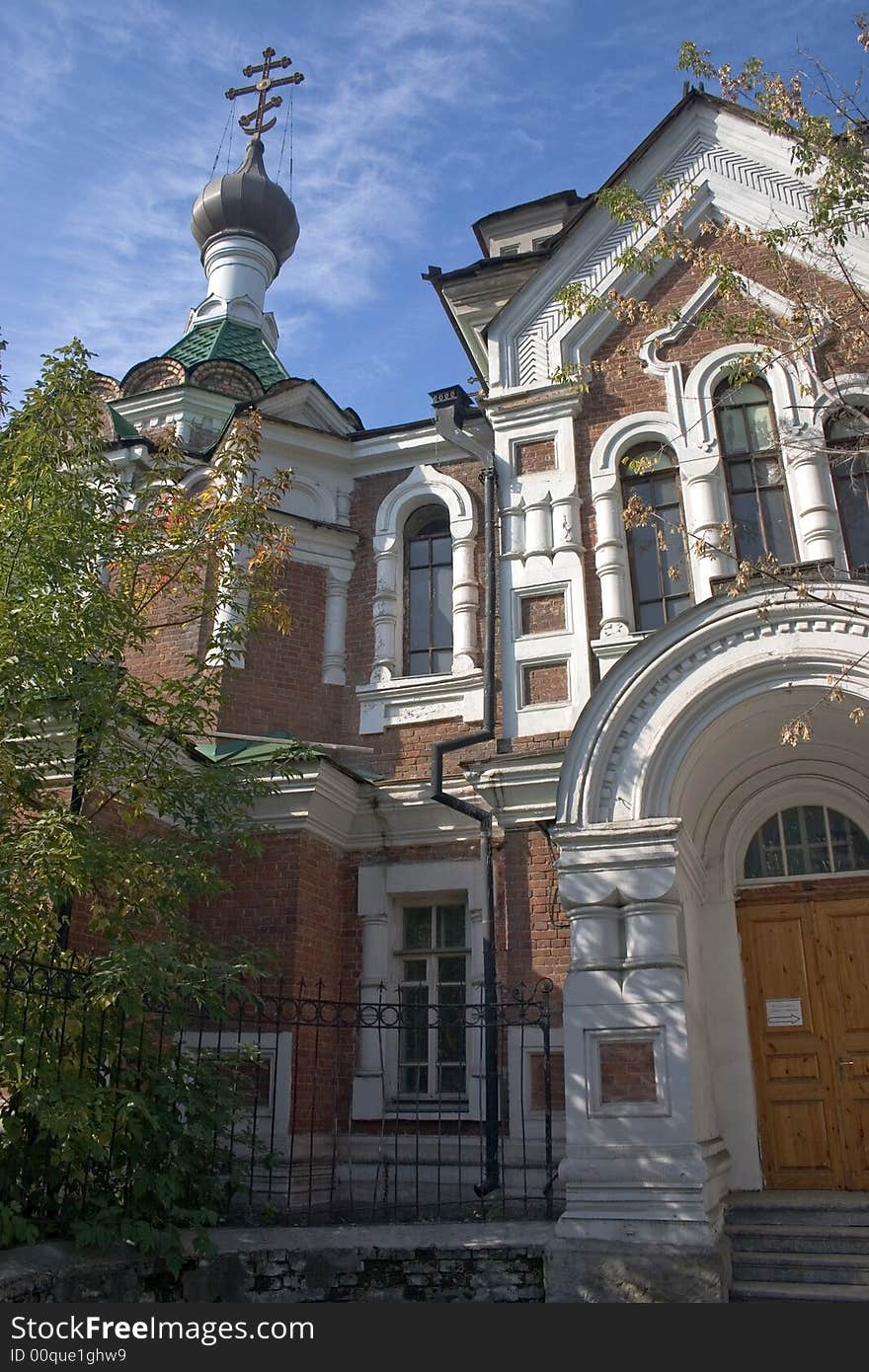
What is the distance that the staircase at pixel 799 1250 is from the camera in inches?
238

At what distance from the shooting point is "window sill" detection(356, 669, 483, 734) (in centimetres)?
962

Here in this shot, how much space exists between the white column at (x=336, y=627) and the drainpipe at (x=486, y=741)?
5.15 ft

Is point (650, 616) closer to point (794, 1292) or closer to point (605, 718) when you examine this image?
point (605, 718)

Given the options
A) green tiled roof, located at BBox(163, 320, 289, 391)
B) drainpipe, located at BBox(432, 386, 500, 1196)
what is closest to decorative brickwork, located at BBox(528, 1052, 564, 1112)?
drainpipe, located at BBox(432, 386, 500, 1196)

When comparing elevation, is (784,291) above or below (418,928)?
above

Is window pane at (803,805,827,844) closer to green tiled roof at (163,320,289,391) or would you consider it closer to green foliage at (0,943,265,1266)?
green foliage at (0,943,265,1266)

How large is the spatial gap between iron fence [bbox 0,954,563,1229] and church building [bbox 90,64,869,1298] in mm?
132

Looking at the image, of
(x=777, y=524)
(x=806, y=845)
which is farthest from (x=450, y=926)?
(x=777, y=524)

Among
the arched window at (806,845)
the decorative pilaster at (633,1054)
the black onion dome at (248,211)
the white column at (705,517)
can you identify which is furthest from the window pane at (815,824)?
the black onion dome at (248,211)

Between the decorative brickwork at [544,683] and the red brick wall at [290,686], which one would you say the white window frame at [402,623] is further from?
the decorative brickwork at [544,683]

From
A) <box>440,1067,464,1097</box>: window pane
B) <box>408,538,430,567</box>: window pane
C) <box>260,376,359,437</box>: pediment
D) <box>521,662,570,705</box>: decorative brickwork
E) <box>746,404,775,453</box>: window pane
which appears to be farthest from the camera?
<box>260,376,359,437</box>: pediment

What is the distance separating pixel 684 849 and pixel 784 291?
15.6 feet

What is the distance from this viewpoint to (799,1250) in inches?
250

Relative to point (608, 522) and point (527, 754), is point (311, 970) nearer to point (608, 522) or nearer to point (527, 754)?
point (527, 754)
